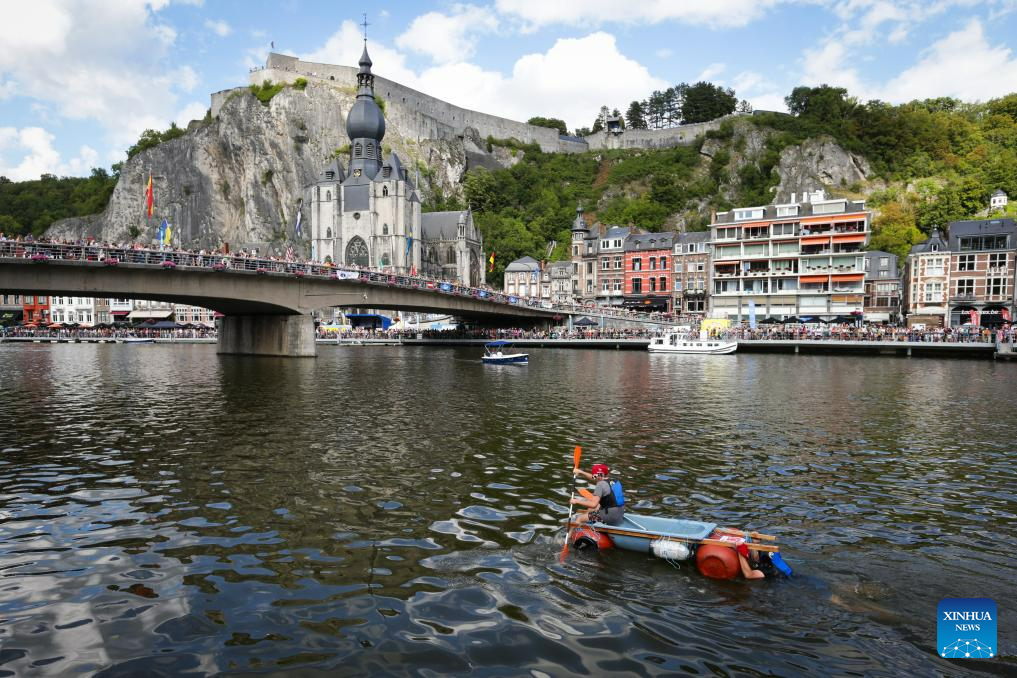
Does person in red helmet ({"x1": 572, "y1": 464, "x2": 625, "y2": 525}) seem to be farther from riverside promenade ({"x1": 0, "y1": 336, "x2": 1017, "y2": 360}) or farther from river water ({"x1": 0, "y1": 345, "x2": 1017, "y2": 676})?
riverside promenade ({"x1": 0, "y1": 336, "x2": 1017, "y2": 360})

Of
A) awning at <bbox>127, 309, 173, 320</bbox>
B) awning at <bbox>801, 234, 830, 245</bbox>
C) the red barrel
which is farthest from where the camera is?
awning at <bbox>127, 309, 173, 320</bbox>

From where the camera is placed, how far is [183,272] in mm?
50688

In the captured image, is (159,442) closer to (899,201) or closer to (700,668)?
(700,668)

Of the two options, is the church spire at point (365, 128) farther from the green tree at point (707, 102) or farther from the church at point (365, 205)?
the green tree at point (707, 102)

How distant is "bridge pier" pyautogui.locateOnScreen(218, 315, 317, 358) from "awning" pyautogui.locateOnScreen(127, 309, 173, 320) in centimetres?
7449

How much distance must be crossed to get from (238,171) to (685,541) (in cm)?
16084

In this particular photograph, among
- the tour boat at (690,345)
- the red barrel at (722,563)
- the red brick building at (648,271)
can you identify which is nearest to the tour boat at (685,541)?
the red barrel at (722,563)

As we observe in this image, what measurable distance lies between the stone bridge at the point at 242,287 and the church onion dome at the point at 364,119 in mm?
70060

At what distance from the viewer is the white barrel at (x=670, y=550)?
37.7 ft

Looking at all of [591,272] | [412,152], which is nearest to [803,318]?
[591,272]

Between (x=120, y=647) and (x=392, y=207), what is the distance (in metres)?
132

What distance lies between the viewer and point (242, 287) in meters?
54.4

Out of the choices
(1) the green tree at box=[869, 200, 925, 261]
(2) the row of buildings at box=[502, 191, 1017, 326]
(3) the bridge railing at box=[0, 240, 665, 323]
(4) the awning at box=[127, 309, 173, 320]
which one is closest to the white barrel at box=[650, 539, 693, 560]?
(3) the bridge railing at box=[0, 240, 665, 323]

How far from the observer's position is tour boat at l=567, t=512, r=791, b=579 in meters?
11.1
